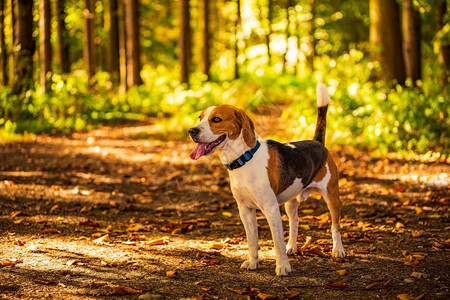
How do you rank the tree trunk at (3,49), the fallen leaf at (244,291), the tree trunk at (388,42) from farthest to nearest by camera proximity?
the tree trunk at (3,49)
the tree trunk at (388,42)
the fallen leaf at (244,291)

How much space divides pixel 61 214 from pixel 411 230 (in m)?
Result: 4.39

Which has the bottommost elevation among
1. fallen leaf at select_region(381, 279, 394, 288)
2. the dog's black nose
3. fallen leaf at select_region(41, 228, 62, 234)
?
fallen leaf at select_region(381, 279, 394, 288)

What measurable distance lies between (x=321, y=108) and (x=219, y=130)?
142cm

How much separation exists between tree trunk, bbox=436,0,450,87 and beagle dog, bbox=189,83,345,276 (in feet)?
22.3

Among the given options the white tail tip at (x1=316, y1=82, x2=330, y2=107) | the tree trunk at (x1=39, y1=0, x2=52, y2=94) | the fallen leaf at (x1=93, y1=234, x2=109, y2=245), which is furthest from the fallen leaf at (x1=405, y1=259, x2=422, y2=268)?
the tree trunk at (x1=39, y1=0, x2=52, y2=94)

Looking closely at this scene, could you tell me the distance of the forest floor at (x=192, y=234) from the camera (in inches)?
168

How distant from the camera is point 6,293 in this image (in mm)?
3992

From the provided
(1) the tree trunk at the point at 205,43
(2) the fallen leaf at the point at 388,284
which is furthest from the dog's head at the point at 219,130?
(1) the tree trunk at the point at 205,43

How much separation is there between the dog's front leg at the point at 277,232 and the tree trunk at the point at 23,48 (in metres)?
11.5

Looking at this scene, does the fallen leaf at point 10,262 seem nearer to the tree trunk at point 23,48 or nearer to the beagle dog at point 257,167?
the beagle dog at point 257,167

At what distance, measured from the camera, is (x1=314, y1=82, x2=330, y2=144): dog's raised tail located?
5254 mm

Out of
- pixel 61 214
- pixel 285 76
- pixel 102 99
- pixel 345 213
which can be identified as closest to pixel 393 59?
pixel 345 213

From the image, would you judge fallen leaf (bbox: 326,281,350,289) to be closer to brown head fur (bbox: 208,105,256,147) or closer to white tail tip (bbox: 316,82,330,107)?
brown head fur (bbox: 208,105,256,147)

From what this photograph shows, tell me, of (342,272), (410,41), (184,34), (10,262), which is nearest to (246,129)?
(342,272)
